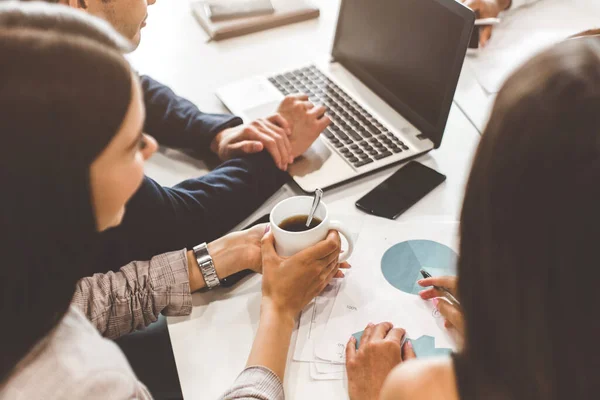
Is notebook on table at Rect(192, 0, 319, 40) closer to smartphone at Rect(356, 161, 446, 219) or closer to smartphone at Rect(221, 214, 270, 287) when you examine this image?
smartphone at Rect(356, 161, 446, 219)

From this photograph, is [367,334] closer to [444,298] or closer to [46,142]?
[444,298]

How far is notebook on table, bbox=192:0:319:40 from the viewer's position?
5.17 ft

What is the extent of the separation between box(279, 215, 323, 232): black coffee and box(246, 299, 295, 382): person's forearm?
0.39 ft

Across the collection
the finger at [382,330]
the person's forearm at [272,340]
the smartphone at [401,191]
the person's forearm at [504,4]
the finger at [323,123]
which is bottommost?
the person's forearm at [272,340]

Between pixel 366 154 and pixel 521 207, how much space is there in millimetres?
685

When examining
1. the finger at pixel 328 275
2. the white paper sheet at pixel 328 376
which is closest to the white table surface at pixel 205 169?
the white paper sheet at pixel 328 376

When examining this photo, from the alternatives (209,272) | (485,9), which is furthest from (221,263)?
(485,9)

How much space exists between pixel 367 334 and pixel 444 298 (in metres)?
0.13

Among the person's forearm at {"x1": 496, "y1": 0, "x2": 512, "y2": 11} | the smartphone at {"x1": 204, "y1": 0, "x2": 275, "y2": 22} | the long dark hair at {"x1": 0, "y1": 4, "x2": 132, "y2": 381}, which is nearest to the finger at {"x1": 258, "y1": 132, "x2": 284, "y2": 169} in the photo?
the long dark hair at {"x1": 0, "y1": 4, "x2": 132, "y2": 381}

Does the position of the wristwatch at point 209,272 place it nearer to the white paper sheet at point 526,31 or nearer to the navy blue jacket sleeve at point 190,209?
the navy blue jacket sleeve at point 190,209

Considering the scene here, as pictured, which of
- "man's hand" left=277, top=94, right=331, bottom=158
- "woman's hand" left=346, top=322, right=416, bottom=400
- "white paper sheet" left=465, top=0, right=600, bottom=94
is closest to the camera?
"woman's hand" left=346, top=322, right=416, bottom=400

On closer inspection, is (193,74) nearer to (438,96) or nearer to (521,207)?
(438,96)

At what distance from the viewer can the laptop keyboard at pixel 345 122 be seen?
1.12m

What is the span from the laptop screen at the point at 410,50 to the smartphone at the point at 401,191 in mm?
83
